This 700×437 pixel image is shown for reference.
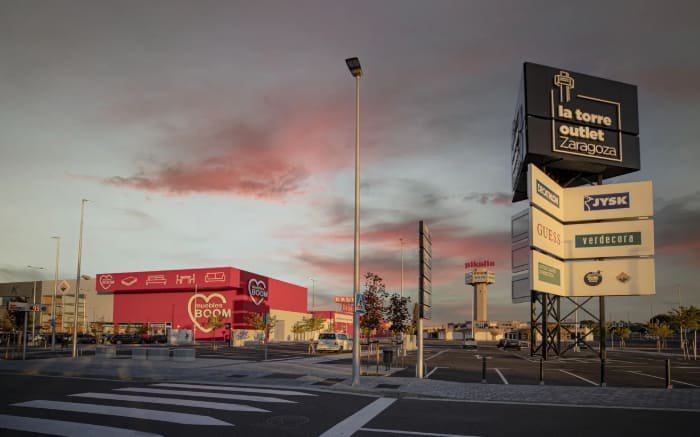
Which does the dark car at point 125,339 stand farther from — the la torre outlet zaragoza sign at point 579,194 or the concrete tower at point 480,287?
the concrete tower at point 480,287

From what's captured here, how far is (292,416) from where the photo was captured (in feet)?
36.7

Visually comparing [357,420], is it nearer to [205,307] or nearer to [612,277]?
[612,277]

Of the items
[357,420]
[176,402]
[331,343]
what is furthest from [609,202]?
[331,343]

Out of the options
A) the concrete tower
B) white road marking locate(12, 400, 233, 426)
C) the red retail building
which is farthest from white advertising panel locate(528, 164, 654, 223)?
the concrete tower

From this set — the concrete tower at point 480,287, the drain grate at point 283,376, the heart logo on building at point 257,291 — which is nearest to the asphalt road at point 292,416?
the drain grate at point 283,376

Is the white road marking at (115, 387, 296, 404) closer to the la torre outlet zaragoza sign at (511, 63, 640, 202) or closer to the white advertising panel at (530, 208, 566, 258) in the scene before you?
the white advertising panel at (530, 208, 566, 258)

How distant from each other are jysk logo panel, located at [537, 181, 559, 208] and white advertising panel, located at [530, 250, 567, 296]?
3.01 meters

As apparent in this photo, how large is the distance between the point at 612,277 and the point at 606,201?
13.2ft

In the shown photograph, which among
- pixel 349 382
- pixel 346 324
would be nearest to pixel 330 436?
pixel 349 382

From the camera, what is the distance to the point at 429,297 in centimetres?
2200

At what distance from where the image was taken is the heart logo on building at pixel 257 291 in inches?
2990

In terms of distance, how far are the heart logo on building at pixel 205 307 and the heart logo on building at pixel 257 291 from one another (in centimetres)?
417

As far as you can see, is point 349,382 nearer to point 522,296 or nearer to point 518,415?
point 518,415

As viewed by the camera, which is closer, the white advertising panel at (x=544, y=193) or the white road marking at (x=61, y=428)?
the white road marking at (x=61, y=428)
